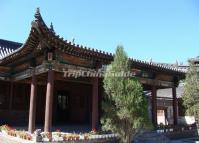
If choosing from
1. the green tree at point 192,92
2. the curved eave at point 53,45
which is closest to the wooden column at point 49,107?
the curved eave at point 53,45

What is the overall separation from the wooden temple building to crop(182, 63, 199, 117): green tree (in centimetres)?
113

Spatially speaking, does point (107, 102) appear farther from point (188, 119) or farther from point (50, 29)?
point (188, 119)

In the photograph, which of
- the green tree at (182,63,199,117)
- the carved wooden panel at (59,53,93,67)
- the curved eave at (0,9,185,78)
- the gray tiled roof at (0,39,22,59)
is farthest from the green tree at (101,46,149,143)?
the gray tiled roof at (0,39,22,59)

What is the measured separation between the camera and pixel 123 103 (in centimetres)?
929

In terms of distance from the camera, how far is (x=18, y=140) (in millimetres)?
9719

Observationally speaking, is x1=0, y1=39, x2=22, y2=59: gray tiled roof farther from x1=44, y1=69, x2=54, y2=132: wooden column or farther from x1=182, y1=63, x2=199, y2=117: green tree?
x1=182, y1=63, x2=199, y2=117: green tree

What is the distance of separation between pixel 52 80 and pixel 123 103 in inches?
113

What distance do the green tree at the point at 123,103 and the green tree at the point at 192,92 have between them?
506cm

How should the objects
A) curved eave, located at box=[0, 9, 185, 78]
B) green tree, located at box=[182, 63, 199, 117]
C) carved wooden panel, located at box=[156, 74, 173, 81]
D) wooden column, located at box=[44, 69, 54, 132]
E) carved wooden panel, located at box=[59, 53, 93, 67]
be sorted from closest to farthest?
curved eave, located at box=[0, 9, 185, 78] < wooden column, located at box=[44, 69, 54, 132] < carved wooden panel, located at box=[59, 53, 93, 67] < green tree, located at box=[182, 63, 199, 117] < carved wooden panel, located at box=[156, 74, 173, 81]

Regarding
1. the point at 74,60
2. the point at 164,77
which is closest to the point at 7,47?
the point at 74,60

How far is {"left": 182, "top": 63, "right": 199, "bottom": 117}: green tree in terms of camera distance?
538 inches

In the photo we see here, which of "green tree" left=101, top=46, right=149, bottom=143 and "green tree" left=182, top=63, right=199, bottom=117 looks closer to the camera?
"green tree" left=101, top=46, right=149, bottom=143

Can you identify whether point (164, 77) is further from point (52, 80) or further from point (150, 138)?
point (52, 80)

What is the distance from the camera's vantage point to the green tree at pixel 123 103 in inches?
366
